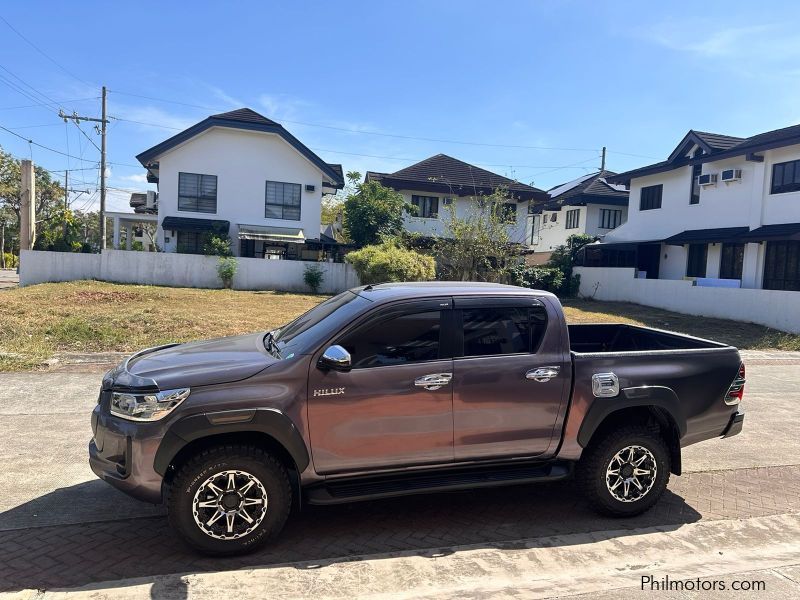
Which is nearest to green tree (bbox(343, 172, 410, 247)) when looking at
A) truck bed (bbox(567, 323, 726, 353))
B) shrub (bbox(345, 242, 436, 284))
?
shrub (bbox(345, 242, 436, 284))

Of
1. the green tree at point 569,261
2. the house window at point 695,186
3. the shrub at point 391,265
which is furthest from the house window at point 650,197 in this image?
the shrub at point 391,265

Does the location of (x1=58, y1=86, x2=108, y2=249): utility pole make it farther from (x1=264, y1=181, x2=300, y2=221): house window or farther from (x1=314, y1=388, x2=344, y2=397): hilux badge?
(x1=314, y1=388, x2=344, y2=397): hilux badge

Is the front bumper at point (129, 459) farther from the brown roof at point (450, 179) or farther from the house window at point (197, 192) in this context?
the brown roof at point (450, 179)

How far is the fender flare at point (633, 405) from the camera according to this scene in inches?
168

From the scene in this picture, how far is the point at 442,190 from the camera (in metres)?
30.0

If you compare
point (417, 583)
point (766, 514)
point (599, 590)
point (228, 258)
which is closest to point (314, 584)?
point (417, 583)

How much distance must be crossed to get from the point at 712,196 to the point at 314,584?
25.5 meters

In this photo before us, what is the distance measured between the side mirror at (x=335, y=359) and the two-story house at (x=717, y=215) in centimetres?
2068

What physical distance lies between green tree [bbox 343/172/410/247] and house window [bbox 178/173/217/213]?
20.8ft

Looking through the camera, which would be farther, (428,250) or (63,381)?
(428,250)

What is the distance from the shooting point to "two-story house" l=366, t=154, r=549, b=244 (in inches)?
1167

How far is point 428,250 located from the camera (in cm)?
2544

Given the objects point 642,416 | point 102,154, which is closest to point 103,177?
point 102,154

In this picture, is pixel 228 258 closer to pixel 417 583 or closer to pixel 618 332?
pixel 618 332
